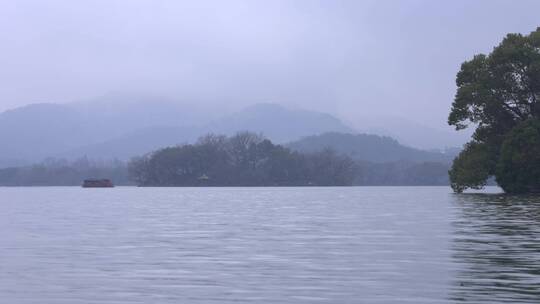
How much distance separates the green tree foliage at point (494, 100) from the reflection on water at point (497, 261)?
174 ft

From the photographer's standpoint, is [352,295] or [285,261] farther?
[285,261]

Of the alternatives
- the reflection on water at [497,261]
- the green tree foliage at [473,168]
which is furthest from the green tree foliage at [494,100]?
the reflection on water at [497,261]

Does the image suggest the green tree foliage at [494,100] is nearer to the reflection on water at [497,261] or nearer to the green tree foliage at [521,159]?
the green tree foliage at [521,159]

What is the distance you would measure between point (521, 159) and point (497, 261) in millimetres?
68468

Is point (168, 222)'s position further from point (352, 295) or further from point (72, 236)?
point (352, 295)

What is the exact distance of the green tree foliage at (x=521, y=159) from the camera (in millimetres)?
93375

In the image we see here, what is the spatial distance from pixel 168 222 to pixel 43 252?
1957 cm

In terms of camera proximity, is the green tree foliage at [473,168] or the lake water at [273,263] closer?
the lake water at [273,263]

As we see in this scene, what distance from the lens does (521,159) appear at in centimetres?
9331

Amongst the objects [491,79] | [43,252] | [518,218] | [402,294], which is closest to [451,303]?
[402,294]

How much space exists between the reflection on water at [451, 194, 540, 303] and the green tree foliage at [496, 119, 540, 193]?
47858 mm

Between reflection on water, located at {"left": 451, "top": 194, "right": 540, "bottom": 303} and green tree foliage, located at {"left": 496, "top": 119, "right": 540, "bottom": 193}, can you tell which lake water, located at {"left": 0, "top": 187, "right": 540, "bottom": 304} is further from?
green tree foliage, located at {"left": 496, "top": 119, "right": 540, "bottom": 193}

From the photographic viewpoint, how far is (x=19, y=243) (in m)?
35.3

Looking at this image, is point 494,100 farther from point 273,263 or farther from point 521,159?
point 273,263
